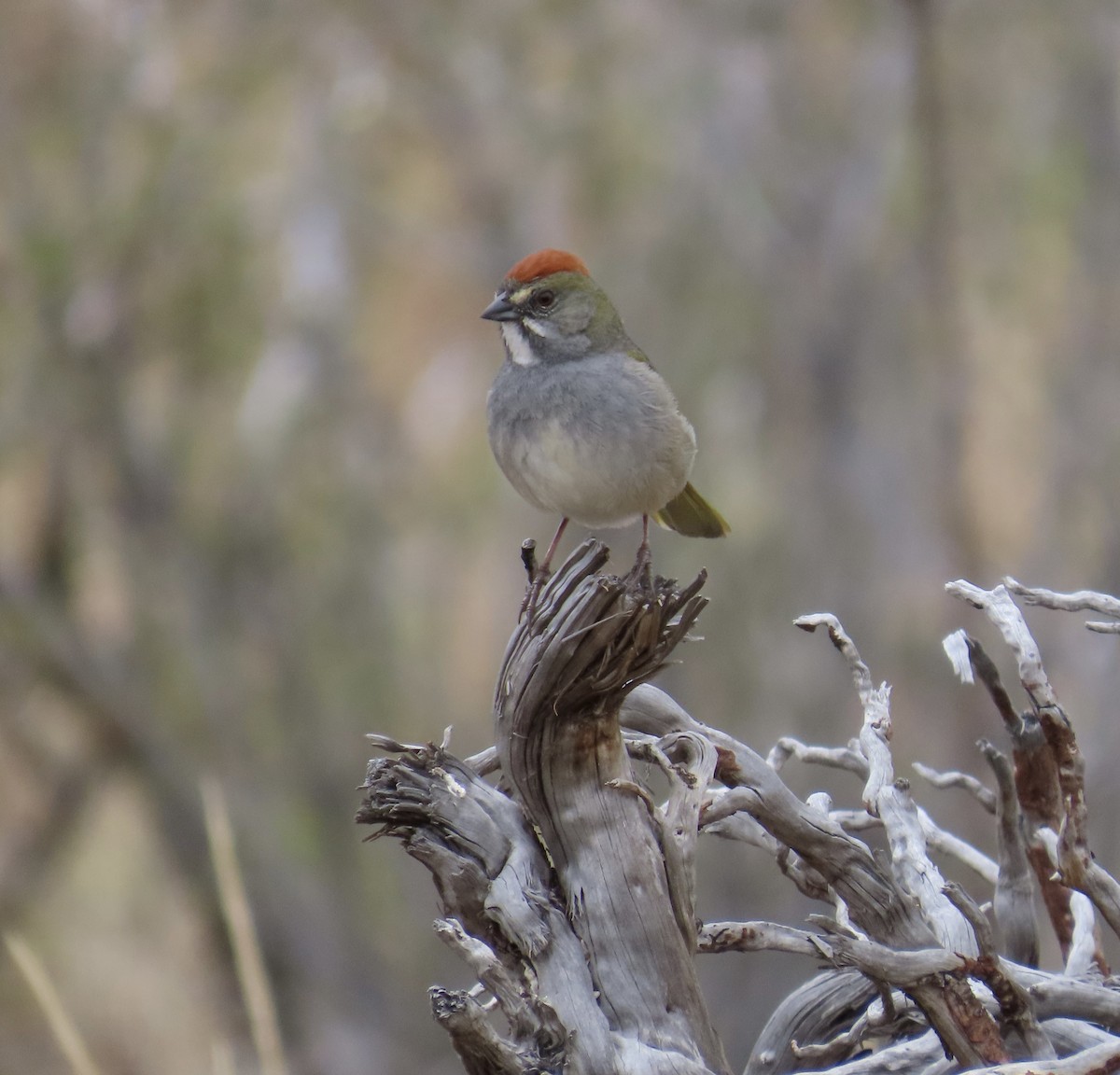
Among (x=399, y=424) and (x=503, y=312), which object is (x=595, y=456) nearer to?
(x=503, y=312)

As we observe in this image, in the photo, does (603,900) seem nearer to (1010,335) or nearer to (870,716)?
(870,716)

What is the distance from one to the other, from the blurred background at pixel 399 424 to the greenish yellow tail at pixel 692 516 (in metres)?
4.12

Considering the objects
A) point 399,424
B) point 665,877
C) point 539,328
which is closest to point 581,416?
point 539,328

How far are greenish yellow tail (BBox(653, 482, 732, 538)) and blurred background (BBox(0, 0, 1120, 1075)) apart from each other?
13.5 ft

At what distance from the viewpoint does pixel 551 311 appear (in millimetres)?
4176

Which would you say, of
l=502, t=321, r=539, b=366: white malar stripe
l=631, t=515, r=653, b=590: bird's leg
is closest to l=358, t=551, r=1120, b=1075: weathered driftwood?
l=631, t=515, r=653, b=590: bird's leg

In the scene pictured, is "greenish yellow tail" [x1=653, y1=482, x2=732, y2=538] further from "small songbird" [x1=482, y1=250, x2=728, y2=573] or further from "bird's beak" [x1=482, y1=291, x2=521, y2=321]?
"bird's beak" [x1=482, y1=291, x2=521, y2=321]

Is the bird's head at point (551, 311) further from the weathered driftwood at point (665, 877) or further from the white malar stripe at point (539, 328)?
the weathered driftwood at point (665, 877)

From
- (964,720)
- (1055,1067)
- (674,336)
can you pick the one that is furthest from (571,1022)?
(674,336)

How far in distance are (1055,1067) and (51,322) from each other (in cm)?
739

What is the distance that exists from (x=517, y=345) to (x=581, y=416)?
16.4 inches

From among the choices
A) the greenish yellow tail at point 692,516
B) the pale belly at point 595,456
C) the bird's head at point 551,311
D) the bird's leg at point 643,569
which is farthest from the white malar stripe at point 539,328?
the bird's leg at point 643,569

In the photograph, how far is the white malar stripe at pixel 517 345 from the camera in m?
4.08

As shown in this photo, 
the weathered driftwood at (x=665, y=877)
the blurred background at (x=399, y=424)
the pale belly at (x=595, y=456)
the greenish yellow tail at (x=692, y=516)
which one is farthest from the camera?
the blurred background at (x=399, y=424)
